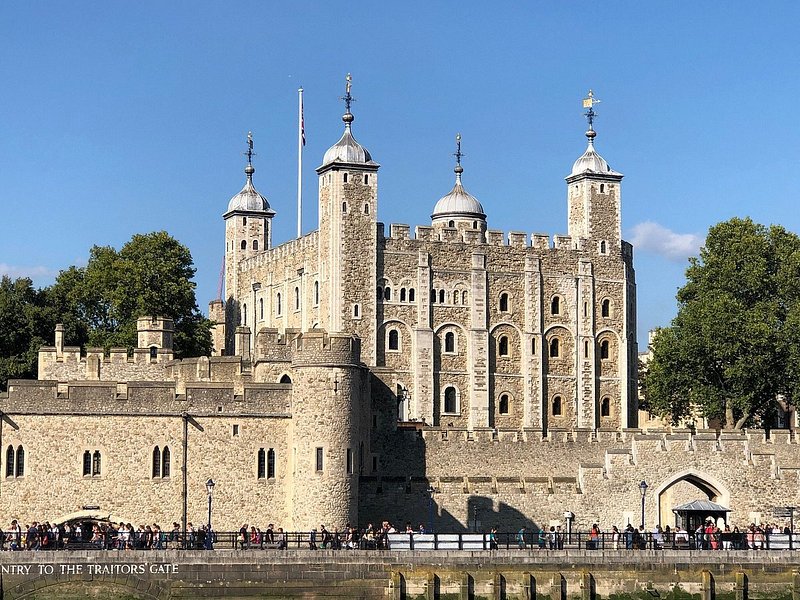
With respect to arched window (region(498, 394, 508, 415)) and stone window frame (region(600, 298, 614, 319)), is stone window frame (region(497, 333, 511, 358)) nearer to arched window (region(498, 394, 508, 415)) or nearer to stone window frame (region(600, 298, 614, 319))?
arched window (region(498, 394, 508, 415))

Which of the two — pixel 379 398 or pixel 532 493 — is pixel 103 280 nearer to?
pixel 379 398

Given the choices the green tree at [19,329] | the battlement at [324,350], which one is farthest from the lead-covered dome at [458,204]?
the battlement at [324,350]

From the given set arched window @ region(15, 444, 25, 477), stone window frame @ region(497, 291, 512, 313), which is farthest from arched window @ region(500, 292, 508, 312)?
arched window @ region(15, 444, 25, 477)

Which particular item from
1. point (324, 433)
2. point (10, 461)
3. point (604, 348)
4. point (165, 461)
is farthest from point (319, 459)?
point (604, 348)

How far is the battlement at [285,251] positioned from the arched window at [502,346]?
422 inches

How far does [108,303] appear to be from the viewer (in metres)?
98.8

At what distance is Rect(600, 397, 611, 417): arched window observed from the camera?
10212 cm

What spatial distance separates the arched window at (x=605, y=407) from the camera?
102 m

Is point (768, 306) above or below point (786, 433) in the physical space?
above

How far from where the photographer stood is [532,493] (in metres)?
72.1

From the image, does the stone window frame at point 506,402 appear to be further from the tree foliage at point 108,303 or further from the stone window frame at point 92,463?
the stone window frame at point 92,463

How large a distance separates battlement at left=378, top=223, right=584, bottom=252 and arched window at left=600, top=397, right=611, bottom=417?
8090 millimetres

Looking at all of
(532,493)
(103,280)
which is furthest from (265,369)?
(103,280)

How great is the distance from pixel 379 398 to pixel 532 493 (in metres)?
7.17
